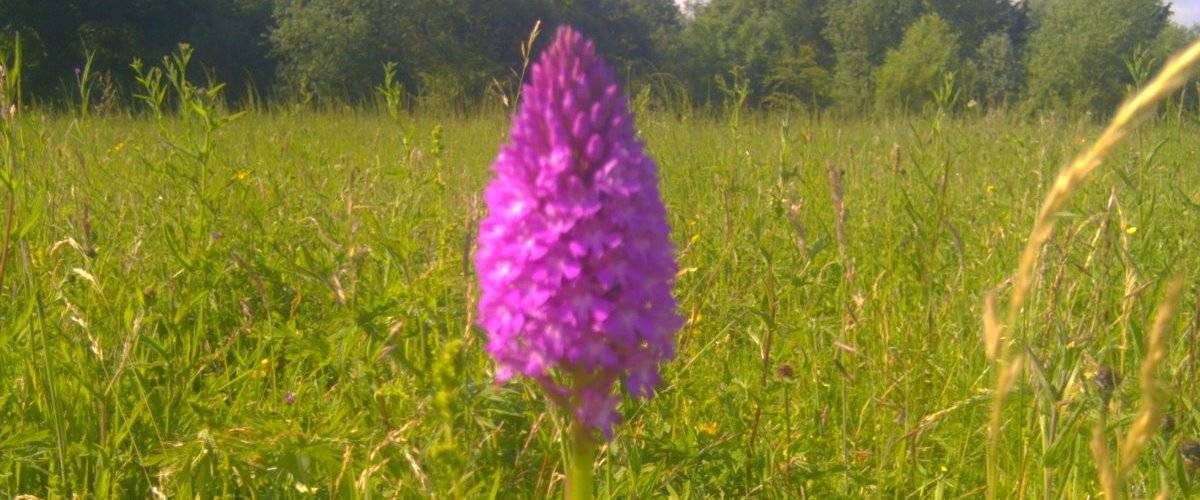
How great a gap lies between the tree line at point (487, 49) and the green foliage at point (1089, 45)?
3.4 inches

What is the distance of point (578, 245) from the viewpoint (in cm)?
119

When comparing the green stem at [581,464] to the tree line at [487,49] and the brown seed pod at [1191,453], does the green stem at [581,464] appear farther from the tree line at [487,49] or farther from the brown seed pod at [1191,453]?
the tree line at [487,49]

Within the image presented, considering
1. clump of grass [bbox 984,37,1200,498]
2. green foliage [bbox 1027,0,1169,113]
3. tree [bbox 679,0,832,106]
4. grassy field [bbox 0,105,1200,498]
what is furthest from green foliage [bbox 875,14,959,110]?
clump of grass [bbox 984,37,1200,498]

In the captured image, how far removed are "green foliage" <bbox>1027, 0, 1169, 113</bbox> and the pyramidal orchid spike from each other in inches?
1478

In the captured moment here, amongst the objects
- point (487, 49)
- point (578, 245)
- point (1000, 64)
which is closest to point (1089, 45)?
point (1000, 64)

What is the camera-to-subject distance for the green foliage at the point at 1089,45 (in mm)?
38125

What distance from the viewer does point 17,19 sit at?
23188 mm

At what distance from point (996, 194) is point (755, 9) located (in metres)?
65.0

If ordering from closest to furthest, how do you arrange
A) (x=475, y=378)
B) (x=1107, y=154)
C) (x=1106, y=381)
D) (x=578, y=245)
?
(x=1107, y=154) < (x=578, y=245) < (x=1106, y=381) < (x=475, y=378)

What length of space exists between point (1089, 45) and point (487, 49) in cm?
2744

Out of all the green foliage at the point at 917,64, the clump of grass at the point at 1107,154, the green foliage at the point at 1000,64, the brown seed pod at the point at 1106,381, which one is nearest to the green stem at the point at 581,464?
the clump of grass at the point at 1107,154

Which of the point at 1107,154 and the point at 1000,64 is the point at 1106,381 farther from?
the point at 1000,64

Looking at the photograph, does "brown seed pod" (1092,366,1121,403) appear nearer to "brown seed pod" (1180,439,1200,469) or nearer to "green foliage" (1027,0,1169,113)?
"brown seed pod" (1180,439,1200,469)

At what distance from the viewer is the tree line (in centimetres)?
2284
